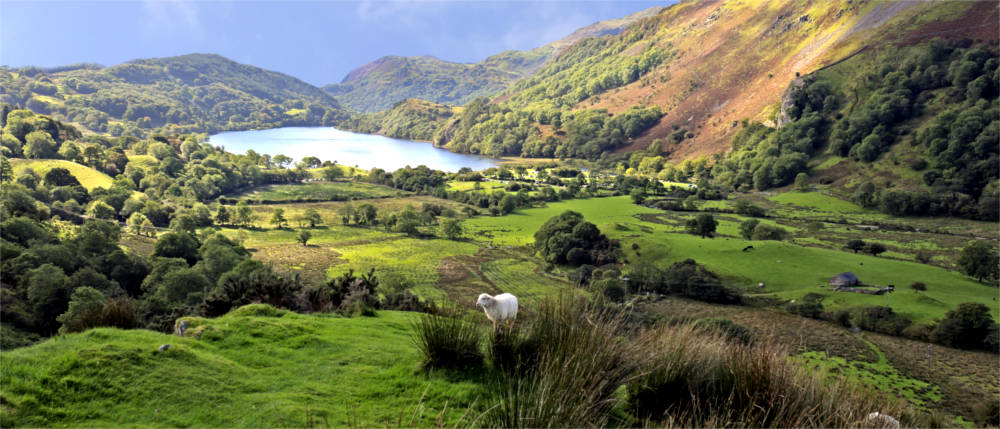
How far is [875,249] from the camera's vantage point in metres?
41.3

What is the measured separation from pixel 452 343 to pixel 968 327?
104ft

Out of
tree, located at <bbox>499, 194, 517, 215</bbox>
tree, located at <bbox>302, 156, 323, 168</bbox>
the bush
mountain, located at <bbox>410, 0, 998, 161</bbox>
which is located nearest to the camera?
the bush

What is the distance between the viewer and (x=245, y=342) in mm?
7727

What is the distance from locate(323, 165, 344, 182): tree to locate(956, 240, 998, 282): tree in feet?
315

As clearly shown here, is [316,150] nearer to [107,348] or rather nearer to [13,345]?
[13,345]

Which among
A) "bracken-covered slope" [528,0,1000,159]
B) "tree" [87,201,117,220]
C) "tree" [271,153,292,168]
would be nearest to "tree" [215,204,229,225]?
"tree" [87,201,117,220]

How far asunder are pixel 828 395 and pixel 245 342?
27.1ft

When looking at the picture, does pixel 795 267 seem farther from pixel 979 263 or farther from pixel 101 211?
pixel 101 211

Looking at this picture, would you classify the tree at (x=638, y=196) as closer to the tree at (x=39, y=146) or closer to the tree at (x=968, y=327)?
the tree at (x=968, y=327)

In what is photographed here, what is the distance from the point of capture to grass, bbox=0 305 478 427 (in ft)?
15.7

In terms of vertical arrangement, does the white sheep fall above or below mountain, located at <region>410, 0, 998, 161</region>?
below

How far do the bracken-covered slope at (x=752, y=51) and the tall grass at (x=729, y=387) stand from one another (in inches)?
4420

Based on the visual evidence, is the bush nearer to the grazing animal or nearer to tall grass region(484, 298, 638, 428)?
tall grass region(484, 298, 638, 428)

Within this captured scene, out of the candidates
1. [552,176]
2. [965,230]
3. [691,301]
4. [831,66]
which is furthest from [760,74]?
[691,301]
